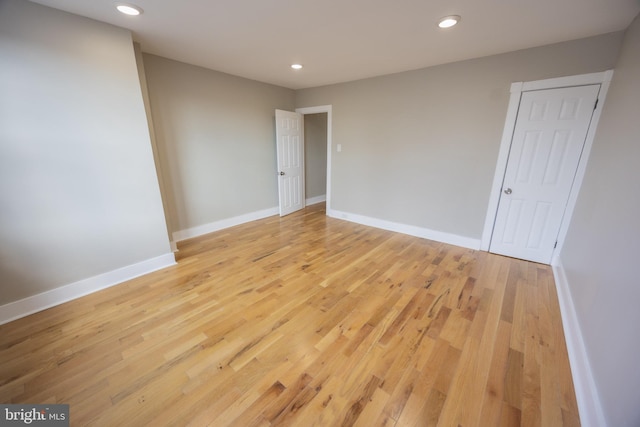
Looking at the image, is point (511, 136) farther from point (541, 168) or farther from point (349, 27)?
point (349, 27)

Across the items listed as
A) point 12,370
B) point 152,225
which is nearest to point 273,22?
point 152,225

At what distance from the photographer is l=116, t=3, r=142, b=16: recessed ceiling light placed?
188 centimetres

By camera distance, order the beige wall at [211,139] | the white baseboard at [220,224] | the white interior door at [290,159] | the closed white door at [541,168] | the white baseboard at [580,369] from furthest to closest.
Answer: the white interior door at [290,159], the white baseboard at [220,224], the beige wall at [211,139], the closed white door at [541,168], the white baseboard at [580,369]

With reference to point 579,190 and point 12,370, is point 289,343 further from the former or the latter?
point 579,190

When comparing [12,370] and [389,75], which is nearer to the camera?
[12,370]

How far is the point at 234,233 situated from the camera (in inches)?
155

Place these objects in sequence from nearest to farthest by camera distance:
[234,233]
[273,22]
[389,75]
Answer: [273,22] → [389,75] → [234,233]

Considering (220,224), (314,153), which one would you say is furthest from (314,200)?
(220,224)

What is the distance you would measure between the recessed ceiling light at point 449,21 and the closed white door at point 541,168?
1.39 meters

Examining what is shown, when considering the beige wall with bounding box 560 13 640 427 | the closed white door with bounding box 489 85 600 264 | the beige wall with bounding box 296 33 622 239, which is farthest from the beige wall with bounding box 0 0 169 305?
the closed white door with bounding box 489 85 600 264

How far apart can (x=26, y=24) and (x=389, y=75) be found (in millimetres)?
3881

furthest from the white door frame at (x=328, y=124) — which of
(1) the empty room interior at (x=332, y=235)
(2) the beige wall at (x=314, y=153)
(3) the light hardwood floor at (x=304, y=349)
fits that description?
(3) the light hardwood floor at (x=304, y=349)

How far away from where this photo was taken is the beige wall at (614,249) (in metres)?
1.10

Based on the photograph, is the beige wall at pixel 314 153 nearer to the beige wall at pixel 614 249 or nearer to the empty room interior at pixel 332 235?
the empty room interior at pixel 332 235
